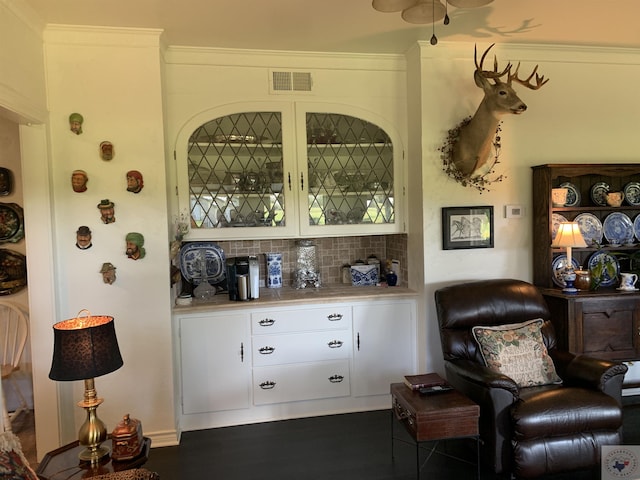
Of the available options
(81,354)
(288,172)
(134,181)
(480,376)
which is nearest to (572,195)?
(480,376)

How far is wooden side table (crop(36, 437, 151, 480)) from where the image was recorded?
1.84 meters

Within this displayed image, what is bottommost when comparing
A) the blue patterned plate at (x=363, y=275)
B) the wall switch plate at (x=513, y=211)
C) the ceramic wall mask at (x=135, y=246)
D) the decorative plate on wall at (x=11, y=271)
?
the blue patterned plate at (x=363, y=275)

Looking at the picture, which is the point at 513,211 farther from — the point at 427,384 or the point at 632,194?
the point at 427,384

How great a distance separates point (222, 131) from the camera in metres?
3.30

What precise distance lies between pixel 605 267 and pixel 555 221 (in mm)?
532

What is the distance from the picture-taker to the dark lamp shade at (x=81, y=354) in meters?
1.87

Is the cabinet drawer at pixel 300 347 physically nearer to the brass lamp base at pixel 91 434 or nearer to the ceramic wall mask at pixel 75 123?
the brass lamp base at pixel 91 434

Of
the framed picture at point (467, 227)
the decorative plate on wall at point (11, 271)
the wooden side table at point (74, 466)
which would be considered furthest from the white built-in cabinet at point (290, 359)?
the decorative plate on wall at point (11, 271)

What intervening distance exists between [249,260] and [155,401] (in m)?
1.15

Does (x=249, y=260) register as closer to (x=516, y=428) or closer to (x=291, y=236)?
(x=291, y=236)

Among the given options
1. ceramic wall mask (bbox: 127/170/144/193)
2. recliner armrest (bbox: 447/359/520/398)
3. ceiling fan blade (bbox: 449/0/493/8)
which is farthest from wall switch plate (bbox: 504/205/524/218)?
ceramic wall mask (bbox: 127/170/144/193)

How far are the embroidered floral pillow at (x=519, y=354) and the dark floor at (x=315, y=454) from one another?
0.52 metres

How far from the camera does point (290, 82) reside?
3350mm

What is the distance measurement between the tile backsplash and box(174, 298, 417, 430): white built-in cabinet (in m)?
0.55
